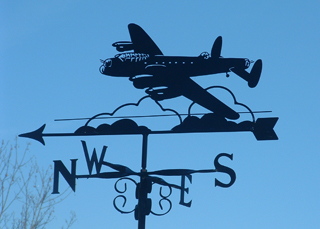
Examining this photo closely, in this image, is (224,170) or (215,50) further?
(215,50)

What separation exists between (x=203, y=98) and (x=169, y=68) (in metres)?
0.32

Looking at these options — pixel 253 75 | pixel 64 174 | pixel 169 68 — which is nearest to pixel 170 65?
pixel 169 68

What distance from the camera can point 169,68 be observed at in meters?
3.74

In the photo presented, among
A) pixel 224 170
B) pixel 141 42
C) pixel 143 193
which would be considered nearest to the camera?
pixel 143 193

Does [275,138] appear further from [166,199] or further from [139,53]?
[139,53]

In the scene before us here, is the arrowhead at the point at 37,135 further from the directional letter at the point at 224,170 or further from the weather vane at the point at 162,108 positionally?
the directional letter at the point at 224,170

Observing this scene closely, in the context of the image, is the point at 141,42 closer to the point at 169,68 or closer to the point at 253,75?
the point at 169,68

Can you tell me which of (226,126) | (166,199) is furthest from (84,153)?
(226,126)

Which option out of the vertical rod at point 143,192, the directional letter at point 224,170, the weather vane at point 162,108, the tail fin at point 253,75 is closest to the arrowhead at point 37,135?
the weather vane at point 162,108

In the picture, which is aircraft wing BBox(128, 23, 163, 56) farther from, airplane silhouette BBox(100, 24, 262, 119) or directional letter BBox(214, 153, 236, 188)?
directional letter BBox(214, 153, 236, 188)

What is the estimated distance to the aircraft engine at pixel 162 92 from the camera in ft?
12.2

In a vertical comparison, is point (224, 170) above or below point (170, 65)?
below

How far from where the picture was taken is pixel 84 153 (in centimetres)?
379

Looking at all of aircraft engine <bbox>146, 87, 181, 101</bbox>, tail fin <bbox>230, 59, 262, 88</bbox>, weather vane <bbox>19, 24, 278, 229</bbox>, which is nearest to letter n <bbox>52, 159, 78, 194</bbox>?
weather vane <bbox>19, 24, 278, 229</bbox>
